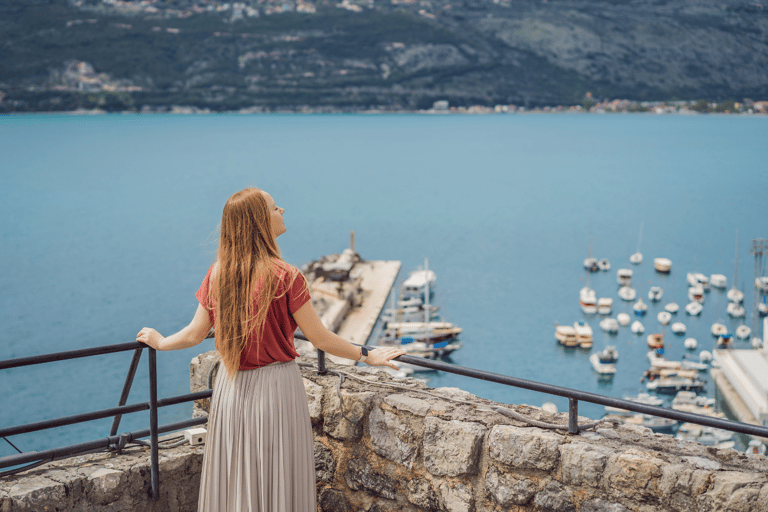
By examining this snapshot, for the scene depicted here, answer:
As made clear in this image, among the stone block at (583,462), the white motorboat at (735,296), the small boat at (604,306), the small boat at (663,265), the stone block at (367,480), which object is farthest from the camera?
the small boat at (663,265)

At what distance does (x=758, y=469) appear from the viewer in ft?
8.51

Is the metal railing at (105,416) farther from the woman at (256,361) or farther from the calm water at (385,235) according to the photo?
the calm water at (385,235)

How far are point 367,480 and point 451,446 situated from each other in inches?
20.2

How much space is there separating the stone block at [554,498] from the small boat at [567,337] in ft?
118

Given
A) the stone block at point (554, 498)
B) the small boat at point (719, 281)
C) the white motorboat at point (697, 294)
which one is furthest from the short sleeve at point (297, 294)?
the small boat at point (719, 281)

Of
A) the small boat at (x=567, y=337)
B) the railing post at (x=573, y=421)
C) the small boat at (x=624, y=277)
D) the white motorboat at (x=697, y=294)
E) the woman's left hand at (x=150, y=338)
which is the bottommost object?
the small boat at (x=567, y=337)

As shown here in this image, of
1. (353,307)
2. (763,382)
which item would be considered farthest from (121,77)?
(763,382)

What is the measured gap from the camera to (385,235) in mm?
61750

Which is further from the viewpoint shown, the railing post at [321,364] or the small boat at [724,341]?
the small boat at [724,341]

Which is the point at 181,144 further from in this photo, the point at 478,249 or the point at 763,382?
the point at 763,382

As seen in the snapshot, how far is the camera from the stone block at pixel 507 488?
293 cm

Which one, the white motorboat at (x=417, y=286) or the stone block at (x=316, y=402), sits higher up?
the stone block at (x=316, y=402)

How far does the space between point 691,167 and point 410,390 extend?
124952 mm

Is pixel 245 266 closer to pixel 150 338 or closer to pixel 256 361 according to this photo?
pixel 256 361
